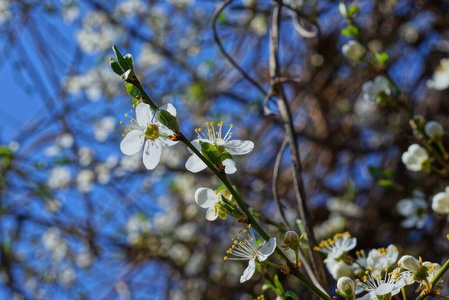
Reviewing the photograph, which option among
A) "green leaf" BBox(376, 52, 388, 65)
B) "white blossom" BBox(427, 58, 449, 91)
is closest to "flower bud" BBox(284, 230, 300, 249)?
"green leaf" BBox(376, 52, 388, 65)

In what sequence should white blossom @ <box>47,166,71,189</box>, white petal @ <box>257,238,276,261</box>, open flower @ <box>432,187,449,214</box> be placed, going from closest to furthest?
white petal @ <box>257,238,276,261</box> → open flower @ <box>432,187,449,214</box> → white blossom @ <box>47,166,71,189</box>

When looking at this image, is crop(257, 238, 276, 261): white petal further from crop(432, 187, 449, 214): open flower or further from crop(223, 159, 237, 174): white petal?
→ crop(432, 187, 449, 214): open flower

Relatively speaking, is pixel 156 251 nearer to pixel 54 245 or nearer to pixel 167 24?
pixel 54 245

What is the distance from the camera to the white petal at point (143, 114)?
0.68 metres

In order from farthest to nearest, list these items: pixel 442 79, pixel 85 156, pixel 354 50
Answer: pixel 85 156, pixel 442 79, pixel 354 50

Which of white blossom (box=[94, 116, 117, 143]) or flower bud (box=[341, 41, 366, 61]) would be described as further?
white blossom (box=[94, 116, 117, 143])

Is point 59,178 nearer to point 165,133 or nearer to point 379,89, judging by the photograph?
point 379,89

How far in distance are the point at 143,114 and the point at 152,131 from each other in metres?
0.02

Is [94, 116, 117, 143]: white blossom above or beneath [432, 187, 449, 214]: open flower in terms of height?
above

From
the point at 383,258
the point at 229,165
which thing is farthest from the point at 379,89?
the point at 229,165

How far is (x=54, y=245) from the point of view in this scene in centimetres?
242

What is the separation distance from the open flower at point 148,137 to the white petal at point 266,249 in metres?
0.17

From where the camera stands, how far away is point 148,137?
69 cm

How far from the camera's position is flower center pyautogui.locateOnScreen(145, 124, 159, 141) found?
0.69 m
